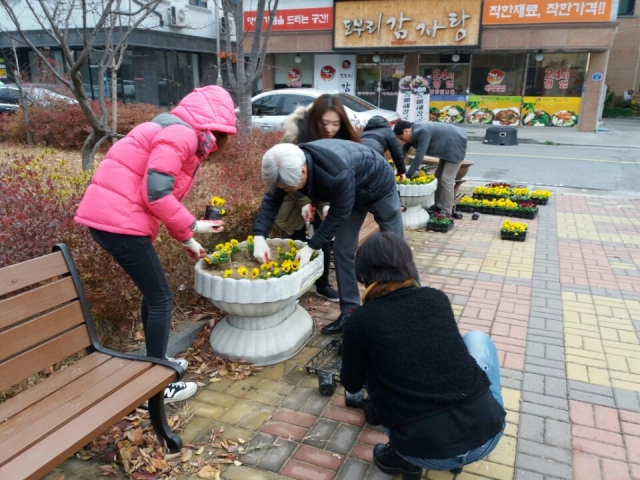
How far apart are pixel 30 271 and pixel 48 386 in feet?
1.58

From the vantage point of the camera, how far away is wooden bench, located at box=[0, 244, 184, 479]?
1.84 m

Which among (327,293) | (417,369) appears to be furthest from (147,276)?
(327,293)

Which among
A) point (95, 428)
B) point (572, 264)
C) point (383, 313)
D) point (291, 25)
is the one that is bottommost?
point (572, 264)

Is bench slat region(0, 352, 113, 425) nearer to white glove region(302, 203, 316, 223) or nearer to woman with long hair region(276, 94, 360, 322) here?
woman with long hair region(276, 94, 360, 322)

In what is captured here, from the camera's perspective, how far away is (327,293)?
4414 millimetres

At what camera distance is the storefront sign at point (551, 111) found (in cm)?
1898

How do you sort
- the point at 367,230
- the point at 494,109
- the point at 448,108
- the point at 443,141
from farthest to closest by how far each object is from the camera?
the point at 448,108, the point at 494,109, the point at 443,141, the point at 367,230

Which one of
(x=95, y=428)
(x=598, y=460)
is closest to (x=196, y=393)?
(x=95, y=428)

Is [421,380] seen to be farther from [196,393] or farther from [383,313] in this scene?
[196,393]

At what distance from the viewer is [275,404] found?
115 inches

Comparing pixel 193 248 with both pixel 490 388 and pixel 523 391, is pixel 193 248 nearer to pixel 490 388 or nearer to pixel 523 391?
pixel 490 388

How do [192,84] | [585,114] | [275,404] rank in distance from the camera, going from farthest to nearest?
1. [192,84]
2. [585,114]
3. [275,404]

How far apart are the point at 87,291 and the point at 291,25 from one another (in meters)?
18.8

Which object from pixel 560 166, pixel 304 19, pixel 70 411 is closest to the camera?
pixel 70 411
